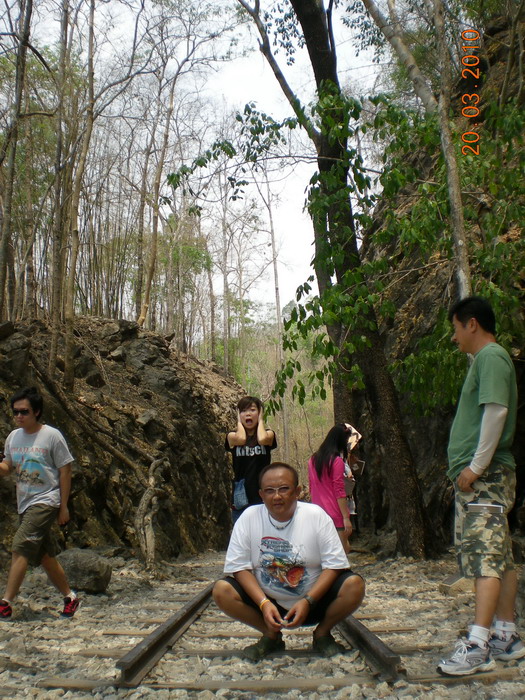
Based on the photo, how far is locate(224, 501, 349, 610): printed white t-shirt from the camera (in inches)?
130

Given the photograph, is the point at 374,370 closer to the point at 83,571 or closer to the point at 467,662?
the point at 83,571

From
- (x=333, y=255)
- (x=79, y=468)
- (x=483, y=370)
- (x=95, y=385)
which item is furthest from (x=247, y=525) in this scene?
(x=95, y=385)

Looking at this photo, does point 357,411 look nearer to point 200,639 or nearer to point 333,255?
point 333,255

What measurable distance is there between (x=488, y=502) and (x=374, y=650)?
90 centimetres

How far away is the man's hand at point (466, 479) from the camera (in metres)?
3.03

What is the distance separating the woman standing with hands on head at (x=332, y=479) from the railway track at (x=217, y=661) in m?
1.20

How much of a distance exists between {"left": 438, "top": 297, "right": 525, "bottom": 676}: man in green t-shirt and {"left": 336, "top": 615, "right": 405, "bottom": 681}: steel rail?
0.23 meters

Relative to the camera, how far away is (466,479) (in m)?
3.05

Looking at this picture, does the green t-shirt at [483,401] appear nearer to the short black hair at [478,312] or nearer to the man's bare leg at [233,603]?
the short black hair at [478,312]

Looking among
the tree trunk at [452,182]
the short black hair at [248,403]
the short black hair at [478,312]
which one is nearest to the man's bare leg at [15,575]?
the short black hair at [248,403]

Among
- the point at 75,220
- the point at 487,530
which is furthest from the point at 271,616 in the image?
the point at 75,220

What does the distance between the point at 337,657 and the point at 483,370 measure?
5.41 feet

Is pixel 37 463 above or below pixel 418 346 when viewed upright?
below

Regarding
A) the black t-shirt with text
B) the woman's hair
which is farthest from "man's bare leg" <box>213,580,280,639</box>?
the woman's hair
